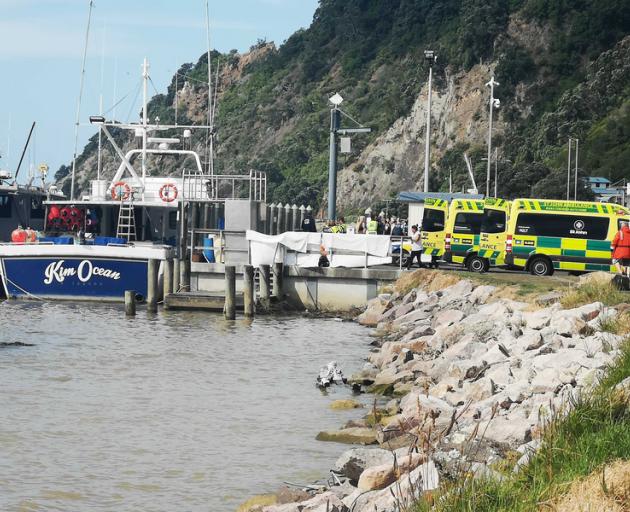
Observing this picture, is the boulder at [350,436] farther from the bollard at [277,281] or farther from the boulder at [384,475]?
the bollard at [277,281]

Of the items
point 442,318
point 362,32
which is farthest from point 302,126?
point 442,318

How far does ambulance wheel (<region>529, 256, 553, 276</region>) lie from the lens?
3484 cm

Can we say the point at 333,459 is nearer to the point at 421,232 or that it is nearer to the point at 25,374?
the point at 25,374

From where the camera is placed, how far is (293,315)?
35.3 metres

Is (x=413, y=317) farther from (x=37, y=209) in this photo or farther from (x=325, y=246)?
(x=37, y=209)

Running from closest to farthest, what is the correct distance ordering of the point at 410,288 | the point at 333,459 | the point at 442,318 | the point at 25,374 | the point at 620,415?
1. the point at 620,415
2. the point at 333,459
3. the point at 25,374
4. the point at 442,318
5. the point at 410,288

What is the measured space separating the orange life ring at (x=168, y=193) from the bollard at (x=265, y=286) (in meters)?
7.13

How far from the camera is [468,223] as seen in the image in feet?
120

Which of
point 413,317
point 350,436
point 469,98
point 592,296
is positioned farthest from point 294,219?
point 469,98

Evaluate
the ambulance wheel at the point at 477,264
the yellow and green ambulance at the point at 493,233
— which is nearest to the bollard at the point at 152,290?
the ambulance wheel at the point at 477,264

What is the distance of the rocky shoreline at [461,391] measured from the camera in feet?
37.2

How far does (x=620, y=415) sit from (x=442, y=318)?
15992 mm

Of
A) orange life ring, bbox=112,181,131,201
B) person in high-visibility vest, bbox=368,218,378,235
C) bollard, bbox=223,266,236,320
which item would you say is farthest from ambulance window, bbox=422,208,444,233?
orange life ring, bbox=112,181,131,201

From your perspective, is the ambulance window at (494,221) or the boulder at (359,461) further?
the ambulance window at (494,221)
